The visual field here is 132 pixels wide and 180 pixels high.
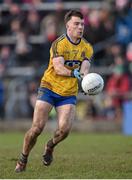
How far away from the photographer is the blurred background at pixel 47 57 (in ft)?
75.4

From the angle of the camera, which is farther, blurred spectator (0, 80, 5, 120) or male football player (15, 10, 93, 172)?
blurred spectator (0, 80, 5, 120)

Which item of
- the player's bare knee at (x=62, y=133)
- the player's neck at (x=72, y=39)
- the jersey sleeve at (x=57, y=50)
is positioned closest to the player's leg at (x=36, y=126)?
the player's bare knee at (x=62, y=133)

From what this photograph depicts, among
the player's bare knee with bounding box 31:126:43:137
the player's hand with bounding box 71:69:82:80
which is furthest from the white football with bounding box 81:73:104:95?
the player's bare knee with bounding box 31:126:43:137

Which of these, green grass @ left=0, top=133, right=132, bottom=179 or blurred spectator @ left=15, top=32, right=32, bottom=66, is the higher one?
blurred spectator @ left=15, top=32, right=32, bottom=66

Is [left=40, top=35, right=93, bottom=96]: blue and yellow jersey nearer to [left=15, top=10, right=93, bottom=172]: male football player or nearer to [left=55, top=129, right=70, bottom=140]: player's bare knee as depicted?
[left=15, top=10, right=93, bottom=172]: male football player

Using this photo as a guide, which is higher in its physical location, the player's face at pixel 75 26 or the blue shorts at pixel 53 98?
the player's face at pixel 75 26

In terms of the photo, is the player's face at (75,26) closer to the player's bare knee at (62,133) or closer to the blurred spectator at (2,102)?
the player's bare knee at (62,133)

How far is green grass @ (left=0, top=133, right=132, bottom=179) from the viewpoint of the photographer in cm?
1116

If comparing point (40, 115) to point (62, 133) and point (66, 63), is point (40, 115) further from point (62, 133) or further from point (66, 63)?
point (66, 63)

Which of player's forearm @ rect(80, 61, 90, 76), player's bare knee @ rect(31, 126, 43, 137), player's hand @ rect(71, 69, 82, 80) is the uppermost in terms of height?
player's forearm @ rect(80, 61, 90, 76)

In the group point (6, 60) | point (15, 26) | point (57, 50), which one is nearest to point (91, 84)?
point (57, 50)

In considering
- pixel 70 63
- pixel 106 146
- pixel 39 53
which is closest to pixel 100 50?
pixel 39 53

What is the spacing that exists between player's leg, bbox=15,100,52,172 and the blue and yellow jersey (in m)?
0.33

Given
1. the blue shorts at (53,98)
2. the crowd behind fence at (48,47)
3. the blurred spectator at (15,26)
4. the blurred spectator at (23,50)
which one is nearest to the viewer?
the blue shorts at (53,98)
